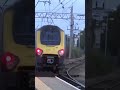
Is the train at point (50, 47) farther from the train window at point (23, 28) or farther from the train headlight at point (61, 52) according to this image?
the train window at point (23, 28)

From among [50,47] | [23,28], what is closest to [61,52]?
[50,47]

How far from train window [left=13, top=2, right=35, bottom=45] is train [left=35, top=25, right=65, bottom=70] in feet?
63.7

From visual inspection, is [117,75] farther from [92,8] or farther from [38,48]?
[38,48]

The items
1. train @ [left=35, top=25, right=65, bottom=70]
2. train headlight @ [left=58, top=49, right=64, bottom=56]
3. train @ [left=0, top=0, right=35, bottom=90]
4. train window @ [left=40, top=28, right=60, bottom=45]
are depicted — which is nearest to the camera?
train @ [left=0, top=0, right=35, bottom=90]

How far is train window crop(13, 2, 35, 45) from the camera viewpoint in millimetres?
5676

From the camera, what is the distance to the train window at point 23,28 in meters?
5.68

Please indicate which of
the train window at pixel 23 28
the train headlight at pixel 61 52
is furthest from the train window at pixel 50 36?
the train window at pixel 23 28

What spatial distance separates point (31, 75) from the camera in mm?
5812

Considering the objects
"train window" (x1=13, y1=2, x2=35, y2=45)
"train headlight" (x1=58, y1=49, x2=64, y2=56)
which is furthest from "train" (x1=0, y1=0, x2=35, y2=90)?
"train headlight" (x1=58, y1=49, x2=64, y2=56)

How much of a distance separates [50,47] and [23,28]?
20395 mm

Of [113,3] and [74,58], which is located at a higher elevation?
[113,3]

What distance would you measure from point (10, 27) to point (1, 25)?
13 centimetres

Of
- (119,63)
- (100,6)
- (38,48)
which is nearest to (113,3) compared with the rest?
(100,6)

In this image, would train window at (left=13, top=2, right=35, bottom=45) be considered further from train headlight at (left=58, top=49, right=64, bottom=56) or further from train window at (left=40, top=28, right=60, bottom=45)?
train window at (left=40, top=28, right=60, bottom=45)
